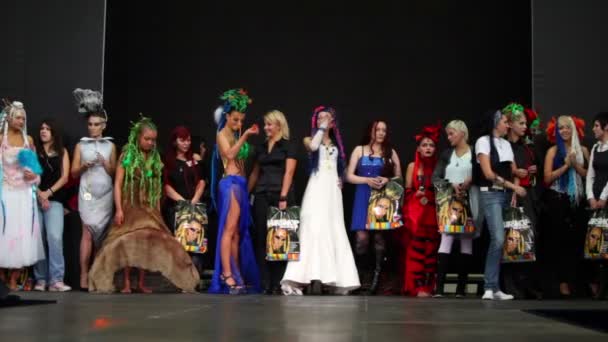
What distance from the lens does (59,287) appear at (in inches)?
314

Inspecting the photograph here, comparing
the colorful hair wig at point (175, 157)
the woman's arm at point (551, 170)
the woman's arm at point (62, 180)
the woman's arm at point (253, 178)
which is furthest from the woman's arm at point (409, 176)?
the woman's arm at point (62, 180)

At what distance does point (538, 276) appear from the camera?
7.94 metres

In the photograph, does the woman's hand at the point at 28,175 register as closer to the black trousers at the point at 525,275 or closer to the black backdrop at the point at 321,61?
the black backdrop at the point at 321,61

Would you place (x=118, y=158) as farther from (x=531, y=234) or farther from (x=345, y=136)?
(x=531, y=234)

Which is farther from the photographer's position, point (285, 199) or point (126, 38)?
point (126, 38)

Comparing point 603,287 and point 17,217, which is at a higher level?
point 17,217

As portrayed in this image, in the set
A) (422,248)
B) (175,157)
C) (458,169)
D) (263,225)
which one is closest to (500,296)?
(422,248)

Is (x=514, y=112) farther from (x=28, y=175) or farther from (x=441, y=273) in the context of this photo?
(x=28, y=175)

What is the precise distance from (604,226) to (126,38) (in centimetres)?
463

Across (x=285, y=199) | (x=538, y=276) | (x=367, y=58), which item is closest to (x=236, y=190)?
(x=285, y=199)

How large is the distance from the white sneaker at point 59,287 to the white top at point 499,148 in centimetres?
361

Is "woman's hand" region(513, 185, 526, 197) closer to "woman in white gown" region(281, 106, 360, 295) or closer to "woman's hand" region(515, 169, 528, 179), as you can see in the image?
"woman's hand" region(515, 169, 528, 179)

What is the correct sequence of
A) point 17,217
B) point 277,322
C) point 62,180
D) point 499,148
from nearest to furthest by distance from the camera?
point 277,322 < point 499,148 < point 17,217 < point 62,180

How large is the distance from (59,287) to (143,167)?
4.08 feet
